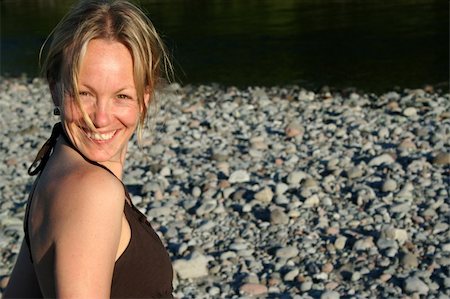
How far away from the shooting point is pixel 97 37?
2072 millimetres

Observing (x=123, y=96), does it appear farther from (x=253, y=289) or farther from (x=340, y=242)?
(x=340, y=242)

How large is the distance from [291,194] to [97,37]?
5.73 m

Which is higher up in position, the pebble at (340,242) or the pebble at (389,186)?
the pebble at (340,242)

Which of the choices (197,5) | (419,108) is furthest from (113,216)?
(197,5)

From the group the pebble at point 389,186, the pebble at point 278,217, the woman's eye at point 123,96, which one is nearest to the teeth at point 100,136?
the woman's eye at point 123,96

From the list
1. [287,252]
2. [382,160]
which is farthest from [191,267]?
[382,160]

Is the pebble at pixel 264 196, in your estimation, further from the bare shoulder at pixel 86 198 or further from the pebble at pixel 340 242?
the bare shoulder at pixel 86 198

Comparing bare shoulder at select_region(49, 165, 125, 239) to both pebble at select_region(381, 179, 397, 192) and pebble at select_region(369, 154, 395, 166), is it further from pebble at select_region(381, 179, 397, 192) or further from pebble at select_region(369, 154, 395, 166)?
pebble at select_region(369, 154, 395, 166)

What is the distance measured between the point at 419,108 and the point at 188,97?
4.47 meters

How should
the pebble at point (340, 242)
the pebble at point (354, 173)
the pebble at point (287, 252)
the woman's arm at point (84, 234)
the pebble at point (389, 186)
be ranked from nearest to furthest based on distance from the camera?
1. the woman's arm at point (84, 234)
2. the pebble at point (287, 252)
3. the pebble at point (340, 242)
4. the pebble at point (389, 186)
5. the pebble at point (354, 173)

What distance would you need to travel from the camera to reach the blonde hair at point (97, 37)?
206cm

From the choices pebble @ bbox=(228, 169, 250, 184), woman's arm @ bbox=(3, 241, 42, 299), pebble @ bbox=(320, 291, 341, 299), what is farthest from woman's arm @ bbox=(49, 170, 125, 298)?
pebble @ bbox=(228, 169, 250, 184)

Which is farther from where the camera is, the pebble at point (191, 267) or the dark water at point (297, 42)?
the dark water at point (297, 42)

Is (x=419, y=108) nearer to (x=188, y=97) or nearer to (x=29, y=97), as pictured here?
(x=188, y=97)
